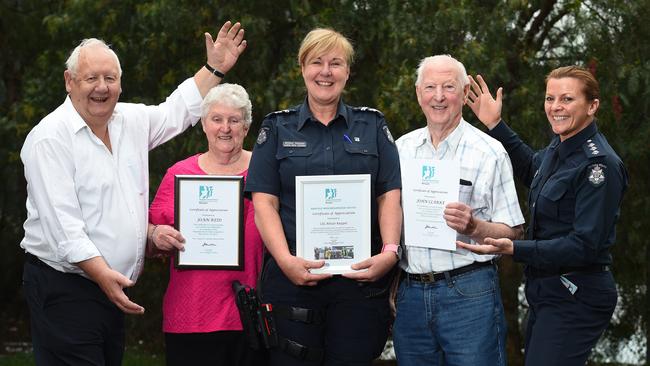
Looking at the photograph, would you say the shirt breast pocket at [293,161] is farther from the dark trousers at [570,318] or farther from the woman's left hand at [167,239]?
the dark trousers at [570,318]

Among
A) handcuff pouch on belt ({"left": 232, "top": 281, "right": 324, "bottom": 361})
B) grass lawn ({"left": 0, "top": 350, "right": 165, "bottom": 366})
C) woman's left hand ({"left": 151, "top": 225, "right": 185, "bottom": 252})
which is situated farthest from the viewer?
grass lawn ({"left": 0, "top": 350, "right": 165, "bottom": 366})

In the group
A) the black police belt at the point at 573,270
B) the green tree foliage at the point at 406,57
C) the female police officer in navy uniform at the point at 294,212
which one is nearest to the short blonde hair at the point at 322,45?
the female police officer in navy uniform at the point at 294,212

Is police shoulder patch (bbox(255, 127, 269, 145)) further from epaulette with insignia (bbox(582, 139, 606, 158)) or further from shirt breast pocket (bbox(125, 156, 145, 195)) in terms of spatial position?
epaulette with insignia (bbox(582, 139, 606, 158))

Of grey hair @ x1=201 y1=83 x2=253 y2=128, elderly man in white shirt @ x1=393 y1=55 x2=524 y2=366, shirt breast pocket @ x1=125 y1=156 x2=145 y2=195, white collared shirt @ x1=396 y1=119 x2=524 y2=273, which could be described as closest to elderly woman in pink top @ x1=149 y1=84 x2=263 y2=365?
grey hair @ x1=201 y1=83 x2=253 y2=128

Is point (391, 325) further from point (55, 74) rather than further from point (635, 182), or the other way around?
point (55, 74)

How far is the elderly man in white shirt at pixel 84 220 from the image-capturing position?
4.83 meters

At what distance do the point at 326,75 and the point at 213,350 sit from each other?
61.0 inches

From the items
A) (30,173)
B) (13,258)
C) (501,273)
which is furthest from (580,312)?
(13,258)

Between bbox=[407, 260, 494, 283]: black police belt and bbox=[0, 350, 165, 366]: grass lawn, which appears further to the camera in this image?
bbox=[0, 350, 165, 366]: grass lawn

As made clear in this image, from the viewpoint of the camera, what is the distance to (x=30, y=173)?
193 inches

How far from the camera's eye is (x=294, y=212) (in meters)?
4.96

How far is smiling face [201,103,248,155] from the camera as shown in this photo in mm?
5434

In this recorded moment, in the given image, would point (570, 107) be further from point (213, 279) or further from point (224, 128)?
point (213, 279)

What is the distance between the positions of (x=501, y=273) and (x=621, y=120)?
6.36 ft
